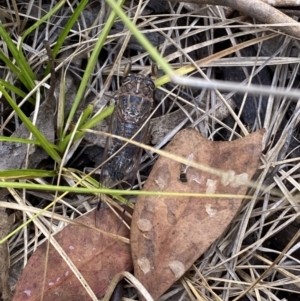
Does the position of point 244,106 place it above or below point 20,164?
above

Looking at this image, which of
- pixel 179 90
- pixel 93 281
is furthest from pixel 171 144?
pixel 93 281

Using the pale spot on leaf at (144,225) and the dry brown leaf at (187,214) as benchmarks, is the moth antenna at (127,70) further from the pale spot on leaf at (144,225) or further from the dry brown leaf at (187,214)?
the pale spot on leaf at (144,225)

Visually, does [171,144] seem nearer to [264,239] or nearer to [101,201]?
[101,201]

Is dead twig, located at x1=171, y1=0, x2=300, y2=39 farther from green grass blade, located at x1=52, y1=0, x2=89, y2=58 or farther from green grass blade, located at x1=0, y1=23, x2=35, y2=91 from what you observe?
green grass blade, located at x1=0, y1=23, x2=35, y2=91

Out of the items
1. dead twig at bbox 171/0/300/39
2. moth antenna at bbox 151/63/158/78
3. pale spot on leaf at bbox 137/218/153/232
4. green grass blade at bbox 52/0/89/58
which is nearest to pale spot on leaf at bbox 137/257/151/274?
pale spot on leaf at bbox 137/218/153/232

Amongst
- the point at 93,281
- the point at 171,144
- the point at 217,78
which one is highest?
the point at 217,78

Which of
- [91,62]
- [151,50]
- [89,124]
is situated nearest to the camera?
[151,50]

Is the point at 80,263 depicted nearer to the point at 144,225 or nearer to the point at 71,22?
the point at 144,225

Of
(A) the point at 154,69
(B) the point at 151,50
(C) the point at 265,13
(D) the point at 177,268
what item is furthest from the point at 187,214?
(B) the point at 151,50
